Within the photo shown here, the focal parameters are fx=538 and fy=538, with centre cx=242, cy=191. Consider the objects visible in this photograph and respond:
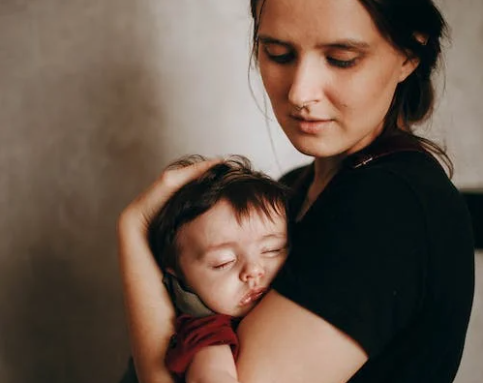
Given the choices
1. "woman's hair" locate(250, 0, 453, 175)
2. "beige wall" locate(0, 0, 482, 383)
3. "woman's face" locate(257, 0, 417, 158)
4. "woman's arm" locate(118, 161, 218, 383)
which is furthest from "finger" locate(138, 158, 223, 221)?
"beige wall" locate(0, 0, 482, 383)

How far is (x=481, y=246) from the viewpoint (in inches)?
77.5

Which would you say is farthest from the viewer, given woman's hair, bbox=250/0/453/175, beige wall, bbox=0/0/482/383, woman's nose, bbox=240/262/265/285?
beige wall, bbox=0/0/482/383

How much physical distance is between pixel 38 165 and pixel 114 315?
0.61 m

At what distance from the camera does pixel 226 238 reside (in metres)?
1.05

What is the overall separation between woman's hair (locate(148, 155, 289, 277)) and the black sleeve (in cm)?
23

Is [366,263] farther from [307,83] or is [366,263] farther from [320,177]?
[320,177]

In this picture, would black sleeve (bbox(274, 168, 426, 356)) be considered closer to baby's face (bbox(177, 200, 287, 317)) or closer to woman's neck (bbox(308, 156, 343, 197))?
baby's face (bbox(177, 200, 287, 317))

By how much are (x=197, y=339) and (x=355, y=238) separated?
315 mm

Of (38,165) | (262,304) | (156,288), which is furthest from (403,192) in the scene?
(38,165)

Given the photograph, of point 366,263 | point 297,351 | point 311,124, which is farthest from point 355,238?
point 311,124

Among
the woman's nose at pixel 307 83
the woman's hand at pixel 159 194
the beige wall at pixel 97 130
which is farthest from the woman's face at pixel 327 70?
the beige wall at pixel 97 130

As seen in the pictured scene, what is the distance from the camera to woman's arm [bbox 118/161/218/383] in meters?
1.02

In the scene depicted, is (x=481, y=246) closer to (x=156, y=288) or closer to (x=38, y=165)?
(x=156, y=288)

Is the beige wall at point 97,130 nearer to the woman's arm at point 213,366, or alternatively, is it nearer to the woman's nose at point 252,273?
the woman's nose at point 252,273
